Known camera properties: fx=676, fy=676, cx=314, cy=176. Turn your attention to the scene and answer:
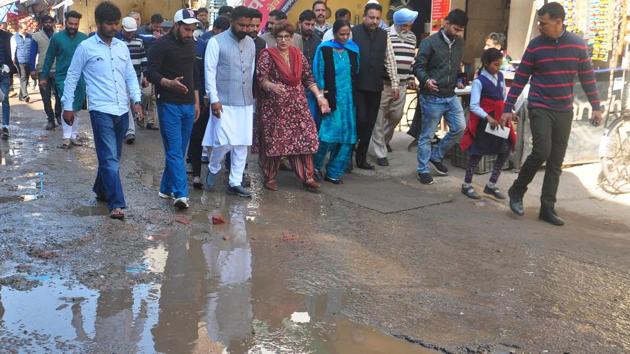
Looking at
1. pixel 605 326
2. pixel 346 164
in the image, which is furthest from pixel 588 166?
pixel 605 326

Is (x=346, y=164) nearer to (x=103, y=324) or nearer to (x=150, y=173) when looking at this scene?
(x=150, y=173)

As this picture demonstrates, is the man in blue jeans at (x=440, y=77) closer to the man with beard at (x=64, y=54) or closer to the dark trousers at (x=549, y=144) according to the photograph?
the dark trousers at (x=549, y=144)

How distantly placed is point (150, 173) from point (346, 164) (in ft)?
7.63

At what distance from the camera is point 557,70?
592cm

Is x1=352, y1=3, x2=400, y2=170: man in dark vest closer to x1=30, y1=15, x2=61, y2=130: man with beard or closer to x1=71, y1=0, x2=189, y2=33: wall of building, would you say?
x1=30, y1=15, x2=61, y2=130: man with beard

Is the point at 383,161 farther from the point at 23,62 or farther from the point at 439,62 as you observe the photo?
the point at 23,62

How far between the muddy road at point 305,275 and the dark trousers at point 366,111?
95cm

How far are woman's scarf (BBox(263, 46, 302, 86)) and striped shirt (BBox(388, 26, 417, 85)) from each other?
6.26 ft

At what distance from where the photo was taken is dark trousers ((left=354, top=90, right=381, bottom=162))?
303 inches

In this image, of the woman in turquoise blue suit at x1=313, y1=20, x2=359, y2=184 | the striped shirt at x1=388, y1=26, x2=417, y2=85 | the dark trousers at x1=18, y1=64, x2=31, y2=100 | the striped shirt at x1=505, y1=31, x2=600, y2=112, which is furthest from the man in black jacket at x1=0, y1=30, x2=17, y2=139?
the striped shirt at x1=505, y1=31, x2=600, y2=112

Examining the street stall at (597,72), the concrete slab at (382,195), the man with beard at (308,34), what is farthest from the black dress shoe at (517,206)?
the man with beard at (308,34)

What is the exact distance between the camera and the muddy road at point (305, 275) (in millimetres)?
3764

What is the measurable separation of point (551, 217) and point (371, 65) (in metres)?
2.64

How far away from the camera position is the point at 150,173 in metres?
7.96
